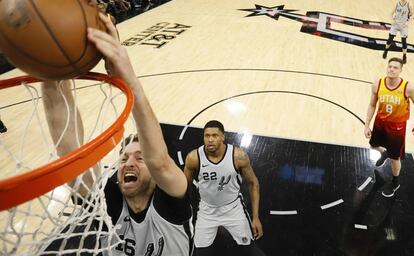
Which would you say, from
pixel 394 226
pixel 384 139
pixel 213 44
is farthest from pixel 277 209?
pixel 213 44

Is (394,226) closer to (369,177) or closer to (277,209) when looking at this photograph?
(369,177)

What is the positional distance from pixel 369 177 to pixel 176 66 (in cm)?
505

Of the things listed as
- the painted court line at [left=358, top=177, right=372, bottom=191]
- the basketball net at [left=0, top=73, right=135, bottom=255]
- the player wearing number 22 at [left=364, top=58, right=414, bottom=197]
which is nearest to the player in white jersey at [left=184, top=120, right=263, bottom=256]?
the basketball net at [left=0, top=73, right=135, bottom=255]

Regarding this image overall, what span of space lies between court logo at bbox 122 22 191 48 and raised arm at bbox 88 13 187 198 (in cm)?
818

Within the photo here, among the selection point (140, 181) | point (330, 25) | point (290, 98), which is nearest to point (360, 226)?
point (140, 181)

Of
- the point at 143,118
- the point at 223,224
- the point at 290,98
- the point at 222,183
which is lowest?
the point at 290,98

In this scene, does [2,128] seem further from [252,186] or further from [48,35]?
[48,35]

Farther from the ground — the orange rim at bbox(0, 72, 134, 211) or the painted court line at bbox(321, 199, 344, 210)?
the orange rim at bbox(0, 72, 134, 211)

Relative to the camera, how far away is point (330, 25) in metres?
11.1

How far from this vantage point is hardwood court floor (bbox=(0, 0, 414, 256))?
11.9 feet

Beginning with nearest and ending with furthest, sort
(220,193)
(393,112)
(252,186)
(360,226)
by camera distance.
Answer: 1. (220,193)
2. (252,186)
3. (360,226)
4. (393,112)

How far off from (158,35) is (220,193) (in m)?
7.86

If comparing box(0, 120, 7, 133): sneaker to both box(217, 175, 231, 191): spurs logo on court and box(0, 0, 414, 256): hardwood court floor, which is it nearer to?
box(0, 0, 414, 256): hardwood court floor

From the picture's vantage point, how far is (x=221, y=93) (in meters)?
6.57
